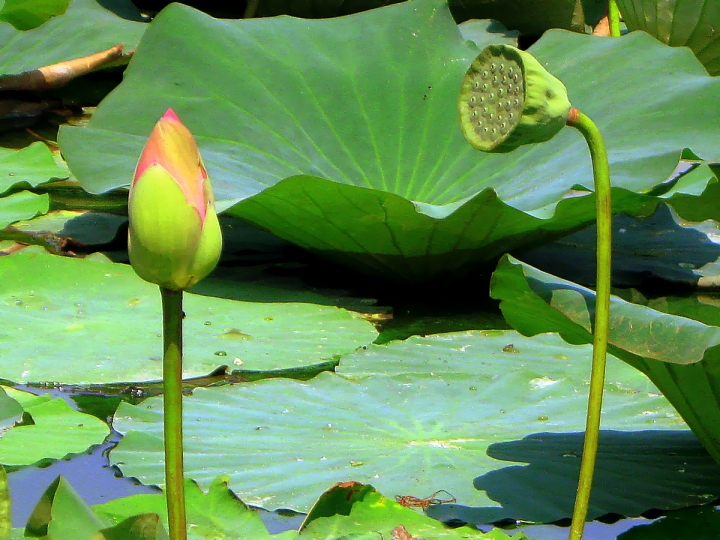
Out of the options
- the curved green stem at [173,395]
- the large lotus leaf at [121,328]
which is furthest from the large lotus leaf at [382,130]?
the curved green stem at [173,395]

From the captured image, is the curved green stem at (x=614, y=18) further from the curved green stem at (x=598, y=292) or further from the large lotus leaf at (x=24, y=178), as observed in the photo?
the curved green stem at (x=598, y=292)

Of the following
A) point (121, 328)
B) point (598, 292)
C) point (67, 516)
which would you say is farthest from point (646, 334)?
point (121, 328)

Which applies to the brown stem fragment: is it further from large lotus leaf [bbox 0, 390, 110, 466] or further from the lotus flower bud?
the lotus flower bud

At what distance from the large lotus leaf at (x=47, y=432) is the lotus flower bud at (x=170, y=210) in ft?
2.18

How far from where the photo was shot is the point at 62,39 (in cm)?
307

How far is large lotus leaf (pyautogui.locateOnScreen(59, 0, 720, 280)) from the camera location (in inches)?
70.1

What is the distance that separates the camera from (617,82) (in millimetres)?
2125

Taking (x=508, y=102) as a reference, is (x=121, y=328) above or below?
below

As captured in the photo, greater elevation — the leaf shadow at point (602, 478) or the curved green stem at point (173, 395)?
the curved green stem at point (173, 395)

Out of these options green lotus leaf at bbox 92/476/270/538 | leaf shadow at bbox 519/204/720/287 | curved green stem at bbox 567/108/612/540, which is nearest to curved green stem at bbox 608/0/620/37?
leaf shadow at bbox 519/204/720/287

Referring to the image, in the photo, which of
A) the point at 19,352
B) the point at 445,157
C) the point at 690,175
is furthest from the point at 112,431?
the point at 690,175

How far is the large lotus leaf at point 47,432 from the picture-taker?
46.8 inches

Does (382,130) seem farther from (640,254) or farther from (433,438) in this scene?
(433,438)

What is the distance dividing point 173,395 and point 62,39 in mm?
2703
